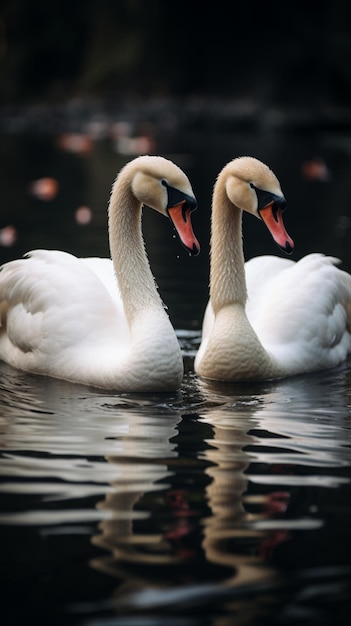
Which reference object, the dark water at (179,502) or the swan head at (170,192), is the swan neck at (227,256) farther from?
the swan head at (170,192)

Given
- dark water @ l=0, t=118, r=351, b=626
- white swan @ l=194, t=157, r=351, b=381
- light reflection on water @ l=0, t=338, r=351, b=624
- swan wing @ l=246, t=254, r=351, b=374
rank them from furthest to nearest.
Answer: swan wing @ l=246, t=254, r=351, b=374 → white swan @ l=194, t=157, r=351, b=381 → light reflection on water @ l=0, t=338, r=351, b=624 → dark water @ l=0, t=118, r=351, b=626

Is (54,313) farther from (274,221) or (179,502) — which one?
(179,502)

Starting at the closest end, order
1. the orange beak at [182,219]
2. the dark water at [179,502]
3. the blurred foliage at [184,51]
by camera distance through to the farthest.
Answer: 1. the dark water at [179,502]
2. the orange beak at [182,219]
3. the blurred foliage at [184,51]

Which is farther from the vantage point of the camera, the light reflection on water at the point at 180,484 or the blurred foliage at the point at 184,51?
the blurred foliage at the point at 184,51

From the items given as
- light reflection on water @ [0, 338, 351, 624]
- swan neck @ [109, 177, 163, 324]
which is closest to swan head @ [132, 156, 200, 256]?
swan neck @ [109, 177, 163, 324]

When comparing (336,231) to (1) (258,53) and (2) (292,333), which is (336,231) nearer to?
(2) (292,333)

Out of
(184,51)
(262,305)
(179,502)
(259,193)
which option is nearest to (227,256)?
(259,193)

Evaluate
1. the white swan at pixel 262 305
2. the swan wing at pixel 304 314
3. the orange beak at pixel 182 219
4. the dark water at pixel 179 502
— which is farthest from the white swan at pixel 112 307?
the swan wing at pixel 304 314

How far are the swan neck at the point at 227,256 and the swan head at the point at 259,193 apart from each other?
0.22 m

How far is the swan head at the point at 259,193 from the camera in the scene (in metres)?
7.14

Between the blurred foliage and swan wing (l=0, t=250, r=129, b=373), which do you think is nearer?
swan wing (l=0, t=250, r=129, b=373)

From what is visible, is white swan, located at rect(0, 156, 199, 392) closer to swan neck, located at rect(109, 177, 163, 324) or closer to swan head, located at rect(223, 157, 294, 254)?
swan neck, located at rect(109, 177, 163, 324)

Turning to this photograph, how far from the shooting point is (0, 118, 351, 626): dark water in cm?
382

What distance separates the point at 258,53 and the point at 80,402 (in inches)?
1093
